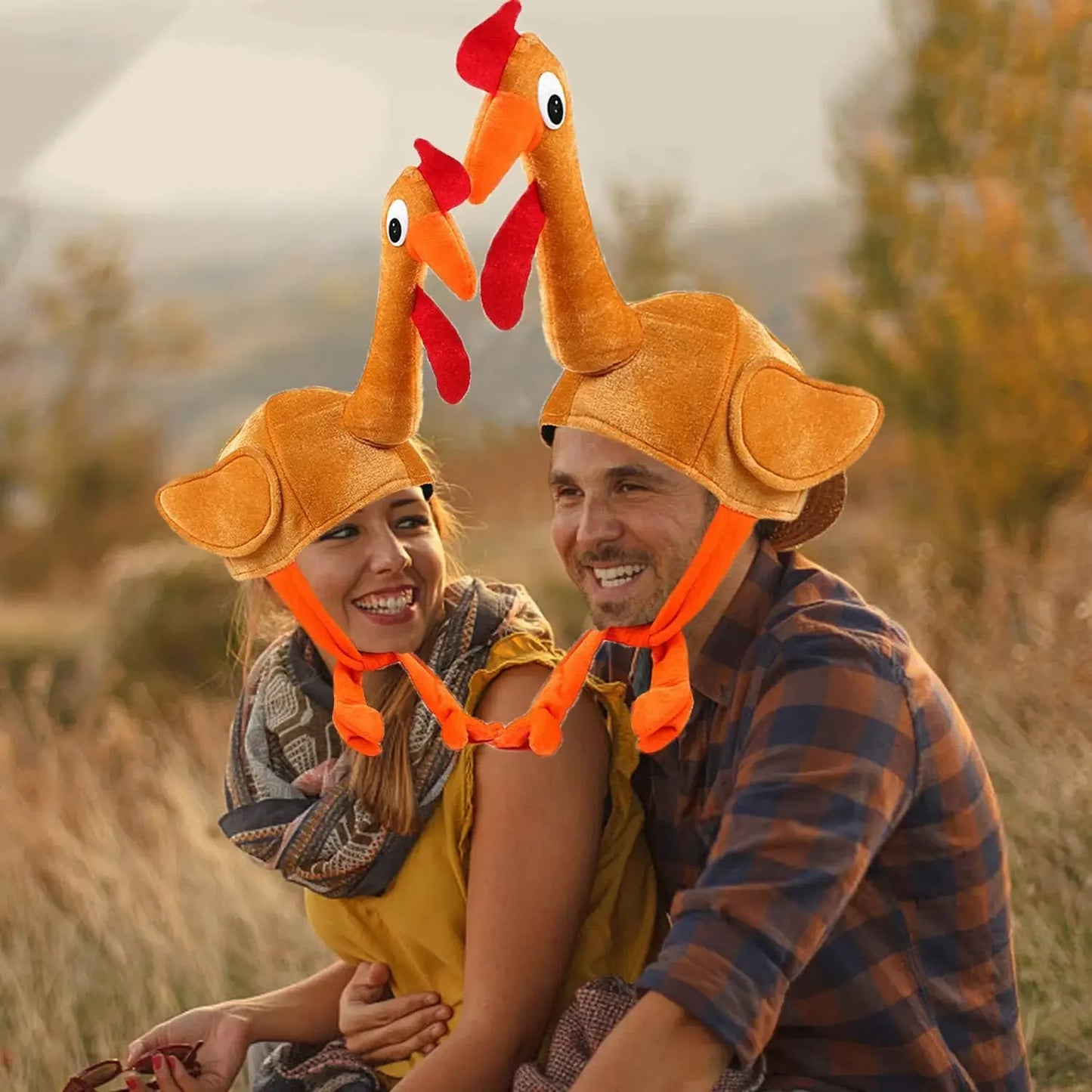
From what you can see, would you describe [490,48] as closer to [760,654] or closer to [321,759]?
[760,654]

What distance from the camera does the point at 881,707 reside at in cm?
211

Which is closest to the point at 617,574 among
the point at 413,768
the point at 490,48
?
the point at 413,768

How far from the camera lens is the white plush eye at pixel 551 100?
2129 millimetres

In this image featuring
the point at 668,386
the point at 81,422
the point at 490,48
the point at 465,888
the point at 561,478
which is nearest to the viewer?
the point at 490,48

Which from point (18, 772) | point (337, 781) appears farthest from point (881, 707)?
point (18, 772)

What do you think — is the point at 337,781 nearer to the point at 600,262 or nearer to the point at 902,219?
the point at 600,262

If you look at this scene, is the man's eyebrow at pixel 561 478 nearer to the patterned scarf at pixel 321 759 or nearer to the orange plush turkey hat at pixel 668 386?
the orange plush turkey hat at pixel 668 386

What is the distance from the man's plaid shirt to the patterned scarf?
0.38 meters

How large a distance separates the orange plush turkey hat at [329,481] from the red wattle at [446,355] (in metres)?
0.01

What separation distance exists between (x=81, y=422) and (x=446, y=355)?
1858 centimetres

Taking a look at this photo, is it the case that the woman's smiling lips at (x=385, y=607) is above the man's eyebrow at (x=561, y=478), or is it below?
below

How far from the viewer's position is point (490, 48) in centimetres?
Result: 213

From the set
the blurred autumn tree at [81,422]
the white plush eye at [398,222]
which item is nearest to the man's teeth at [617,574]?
the white plush eye at [398,222]

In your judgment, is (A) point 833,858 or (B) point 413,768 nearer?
(A) point 833,858
